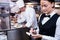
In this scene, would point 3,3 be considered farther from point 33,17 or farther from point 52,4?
point 52,4

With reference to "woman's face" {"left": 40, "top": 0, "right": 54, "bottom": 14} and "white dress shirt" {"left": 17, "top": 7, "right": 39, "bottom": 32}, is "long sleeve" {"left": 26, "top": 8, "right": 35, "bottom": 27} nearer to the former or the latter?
"white dress shirt" {"left": 17, "top": 7, "right": 39, "bottom": 32}

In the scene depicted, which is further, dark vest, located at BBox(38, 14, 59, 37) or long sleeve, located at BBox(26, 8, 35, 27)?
long sleeve, located at BBox(26, 8, 35, 27)

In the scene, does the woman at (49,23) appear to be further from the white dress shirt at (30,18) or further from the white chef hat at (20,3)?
the white chef hat at (20,3)

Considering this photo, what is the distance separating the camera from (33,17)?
259cm

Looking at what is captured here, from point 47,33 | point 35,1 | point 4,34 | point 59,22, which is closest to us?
point 59,22

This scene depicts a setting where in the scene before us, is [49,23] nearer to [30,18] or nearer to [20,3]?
[30,18]

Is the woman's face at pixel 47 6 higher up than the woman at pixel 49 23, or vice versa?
the woman's face at pixel 47 6

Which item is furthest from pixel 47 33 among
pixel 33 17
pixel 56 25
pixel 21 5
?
pixel 21 5

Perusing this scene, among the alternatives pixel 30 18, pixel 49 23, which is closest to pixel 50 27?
pixel 49 23

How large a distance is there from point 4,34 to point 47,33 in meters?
0.97

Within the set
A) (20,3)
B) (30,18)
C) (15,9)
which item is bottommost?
(30,18)

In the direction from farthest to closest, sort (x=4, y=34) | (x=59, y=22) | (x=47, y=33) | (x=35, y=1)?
(x=35, y=1)
(x=4, y=34)
(x=47, y=33)
(x=59, y=22)

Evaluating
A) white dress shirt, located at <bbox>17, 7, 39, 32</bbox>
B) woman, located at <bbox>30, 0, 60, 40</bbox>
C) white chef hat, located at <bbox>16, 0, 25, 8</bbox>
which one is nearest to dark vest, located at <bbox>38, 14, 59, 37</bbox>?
woman, located at <bbox>30, 0, 60, 40</bbox>

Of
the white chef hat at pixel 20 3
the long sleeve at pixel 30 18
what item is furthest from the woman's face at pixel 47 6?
the white chef hat at pixel 20 3
